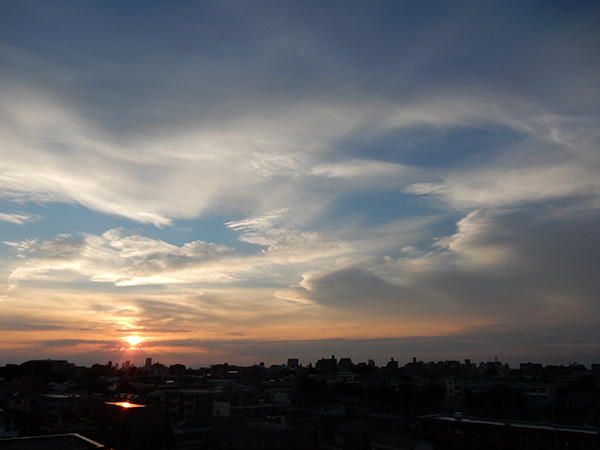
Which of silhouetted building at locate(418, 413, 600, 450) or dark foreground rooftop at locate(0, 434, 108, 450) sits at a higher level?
dark foreground rooftop at locate(0, 434, 108, 450)

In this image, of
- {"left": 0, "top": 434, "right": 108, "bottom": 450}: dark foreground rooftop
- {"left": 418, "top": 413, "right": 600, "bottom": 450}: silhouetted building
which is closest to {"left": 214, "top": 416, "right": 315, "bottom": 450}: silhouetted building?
{"left": 418, "top": 413, "right": 600, "bottom": 450}: silhouetted building

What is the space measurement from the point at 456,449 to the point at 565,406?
69.2m

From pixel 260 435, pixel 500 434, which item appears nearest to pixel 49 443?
pixel 260 435

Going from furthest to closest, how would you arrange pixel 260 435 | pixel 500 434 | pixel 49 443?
1. pixel 260 435
2. pixel 500 434
3. pixel 49 443

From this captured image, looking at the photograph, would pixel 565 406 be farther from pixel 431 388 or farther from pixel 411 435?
pixel 411 435

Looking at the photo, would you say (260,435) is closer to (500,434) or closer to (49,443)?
(49,443)

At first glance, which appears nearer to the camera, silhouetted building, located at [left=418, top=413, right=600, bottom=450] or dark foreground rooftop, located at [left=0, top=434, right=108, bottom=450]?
dark foreground rooftop, located at [left=0, top=434, right=108, bottom=450]

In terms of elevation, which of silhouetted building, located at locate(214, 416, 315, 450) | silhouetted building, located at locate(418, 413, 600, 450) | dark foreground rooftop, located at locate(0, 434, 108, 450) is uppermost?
dark foreground rooftop, located at locate(0, 434, 108, 450)

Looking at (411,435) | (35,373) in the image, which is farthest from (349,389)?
(35,373)

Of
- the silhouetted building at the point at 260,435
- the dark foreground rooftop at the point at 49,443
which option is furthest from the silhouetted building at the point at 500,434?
the dark foreground rooftop at the point at 49,443

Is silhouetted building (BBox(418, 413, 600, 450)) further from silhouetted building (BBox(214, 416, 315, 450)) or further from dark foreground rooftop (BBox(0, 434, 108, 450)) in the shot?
dark foreground rooftop (BBox(0, 434, 108, 450))

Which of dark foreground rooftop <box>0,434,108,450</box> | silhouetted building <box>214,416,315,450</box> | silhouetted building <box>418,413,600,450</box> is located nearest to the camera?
dark foreground rooftop <box>0,434,108,450</box>

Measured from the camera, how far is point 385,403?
98312 mm

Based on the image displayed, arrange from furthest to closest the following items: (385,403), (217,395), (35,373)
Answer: (35,373)
(385,403)
(217,395)
